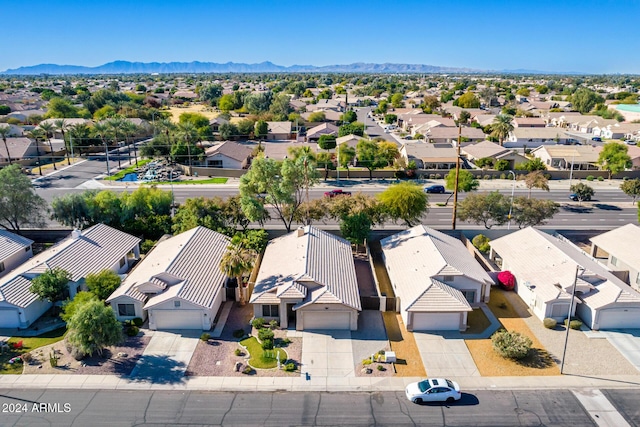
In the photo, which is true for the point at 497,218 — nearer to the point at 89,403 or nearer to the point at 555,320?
the point at 555,320

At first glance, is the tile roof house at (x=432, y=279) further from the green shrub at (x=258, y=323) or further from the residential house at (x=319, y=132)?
the residential house at (x=319, y=132)

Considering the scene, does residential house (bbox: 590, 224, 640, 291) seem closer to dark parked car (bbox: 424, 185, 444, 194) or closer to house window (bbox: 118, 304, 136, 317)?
dark parked car (bbox: 424, 185, 444, 194)

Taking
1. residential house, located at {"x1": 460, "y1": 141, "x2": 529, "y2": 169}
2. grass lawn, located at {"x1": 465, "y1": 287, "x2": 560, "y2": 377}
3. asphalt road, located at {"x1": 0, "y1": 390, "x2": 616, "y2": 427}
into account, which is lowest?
asphalt road, located at {"x1": 0, "y1": 390, "x2": 616, "y2": 427}

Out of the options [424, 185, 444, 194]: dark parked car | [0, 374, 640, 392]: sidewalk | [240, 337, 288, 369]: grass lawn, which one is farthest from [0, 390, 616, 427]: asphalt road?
[424, 185, 444, 194]: dark parked car

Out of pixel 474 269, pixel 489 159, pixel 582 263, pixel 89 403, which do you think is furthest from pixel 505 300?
pixel 489 159

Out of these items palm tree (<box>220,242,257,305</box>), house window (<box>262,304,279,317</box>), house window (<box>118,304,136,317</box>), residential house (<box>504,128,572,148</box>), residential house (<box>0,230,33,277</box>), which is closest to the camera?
house window (<box>262,304,279,317</box>)

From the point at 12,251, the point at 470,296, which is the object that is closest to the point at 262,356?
the point at 470,296

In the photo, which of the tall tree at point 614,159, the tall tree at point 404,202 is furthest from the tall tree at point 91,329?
the tall tree at point 614,159
